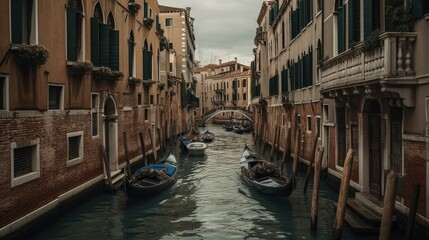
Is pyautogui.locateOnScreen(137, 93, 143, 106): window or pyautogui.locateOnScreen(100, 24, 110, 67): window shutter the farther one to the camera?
pyautogui.locateOnScreen(137, 93, 143, 106): window

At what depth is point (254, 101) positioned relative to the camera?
29828 millimetres

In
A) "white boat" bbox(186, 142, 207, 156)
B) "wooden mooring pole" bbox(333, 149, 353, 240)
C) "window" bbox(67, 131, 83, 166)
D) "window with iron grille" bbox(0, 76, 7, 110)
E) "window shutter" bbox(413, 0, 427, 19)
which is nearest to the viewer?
"window shutter" bbox(413, 0, 427, 19)

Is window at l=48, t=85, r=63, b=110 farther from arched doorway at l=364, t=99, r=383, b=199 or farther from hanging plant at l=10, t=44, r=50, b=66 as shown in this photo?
arched doorway at l=364, t=99, r=383, b=199

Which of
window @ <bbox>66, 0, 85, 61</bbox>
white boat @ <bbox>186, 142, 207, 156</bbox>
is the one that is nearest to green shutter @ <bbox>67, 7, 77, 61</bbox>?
window @ <bbox>66, 0, 85, 61</bbox>

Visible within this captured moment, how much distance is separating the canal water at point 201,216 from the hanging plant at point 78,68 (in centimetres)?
296

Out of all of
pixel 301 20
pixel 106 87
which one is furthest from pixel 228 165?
pixel 106 87

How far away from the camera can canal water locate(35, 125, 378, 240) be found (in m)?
7.77

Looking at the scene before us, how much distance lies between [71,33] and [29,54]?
212cm

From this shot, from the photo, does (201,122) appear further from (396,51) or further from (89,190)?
(396,51)

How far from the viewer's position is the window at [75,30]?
28.4ft

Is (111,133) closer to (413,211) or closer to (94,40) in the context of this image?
(94,40)

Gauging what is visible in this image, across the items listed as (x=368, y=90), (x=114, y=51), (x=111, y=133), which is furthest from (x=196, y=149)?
(x=368, y=90)

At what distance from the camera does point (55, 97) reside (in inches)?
327

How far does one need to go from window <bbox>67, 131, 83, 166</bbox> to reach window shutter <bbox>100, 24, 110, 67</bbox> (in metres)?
2.18
